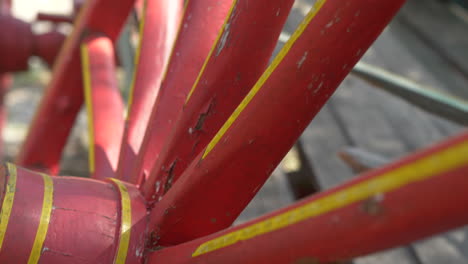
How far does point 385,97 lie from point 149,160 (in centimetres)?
115

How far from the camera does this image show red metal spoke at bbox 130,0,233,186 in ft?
3.57

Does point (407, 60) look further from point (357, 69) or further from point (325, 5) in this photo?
point (325, 5)

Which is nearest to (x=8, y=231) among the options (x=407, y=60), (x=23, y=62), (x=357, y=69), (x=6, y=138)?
(x=357, y=69)

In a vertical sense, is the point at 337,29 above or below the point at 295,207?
above

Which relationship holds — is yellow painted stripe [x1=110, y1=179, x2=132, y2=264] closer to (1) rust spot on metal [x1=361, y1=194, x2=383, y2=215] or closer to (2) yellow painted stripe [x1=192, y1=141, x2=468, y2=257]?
(2) yellow painted stripe [x1=192, y1=141, x2=468, y2=257]

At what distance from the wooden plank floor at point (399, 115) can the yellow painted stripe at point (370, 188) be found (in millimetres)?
812

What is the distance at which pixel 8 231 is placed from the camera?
2.86ft

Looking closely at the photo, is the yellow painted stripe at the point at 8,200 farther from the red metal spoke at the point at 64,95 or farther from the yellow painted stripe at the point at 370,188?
the red metal spoke at the point at 64,95

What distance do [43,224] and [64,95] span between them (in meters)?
0.79

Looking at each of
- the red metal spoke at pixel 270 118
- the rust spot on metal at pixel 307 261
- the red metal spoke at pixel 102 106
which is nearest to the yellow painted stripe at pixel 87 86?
the red metal spoke at pixel 102 106

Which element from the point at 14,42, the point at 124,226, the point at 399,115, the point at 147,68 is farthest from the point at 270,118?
the point at 14,42

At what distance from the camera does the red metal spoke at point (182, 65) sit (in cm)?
109

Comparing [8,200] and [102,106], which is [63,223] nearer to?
[8,200]

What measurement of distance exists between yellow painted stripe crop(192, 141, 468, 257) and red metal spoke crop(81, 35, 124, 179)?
0.66m
